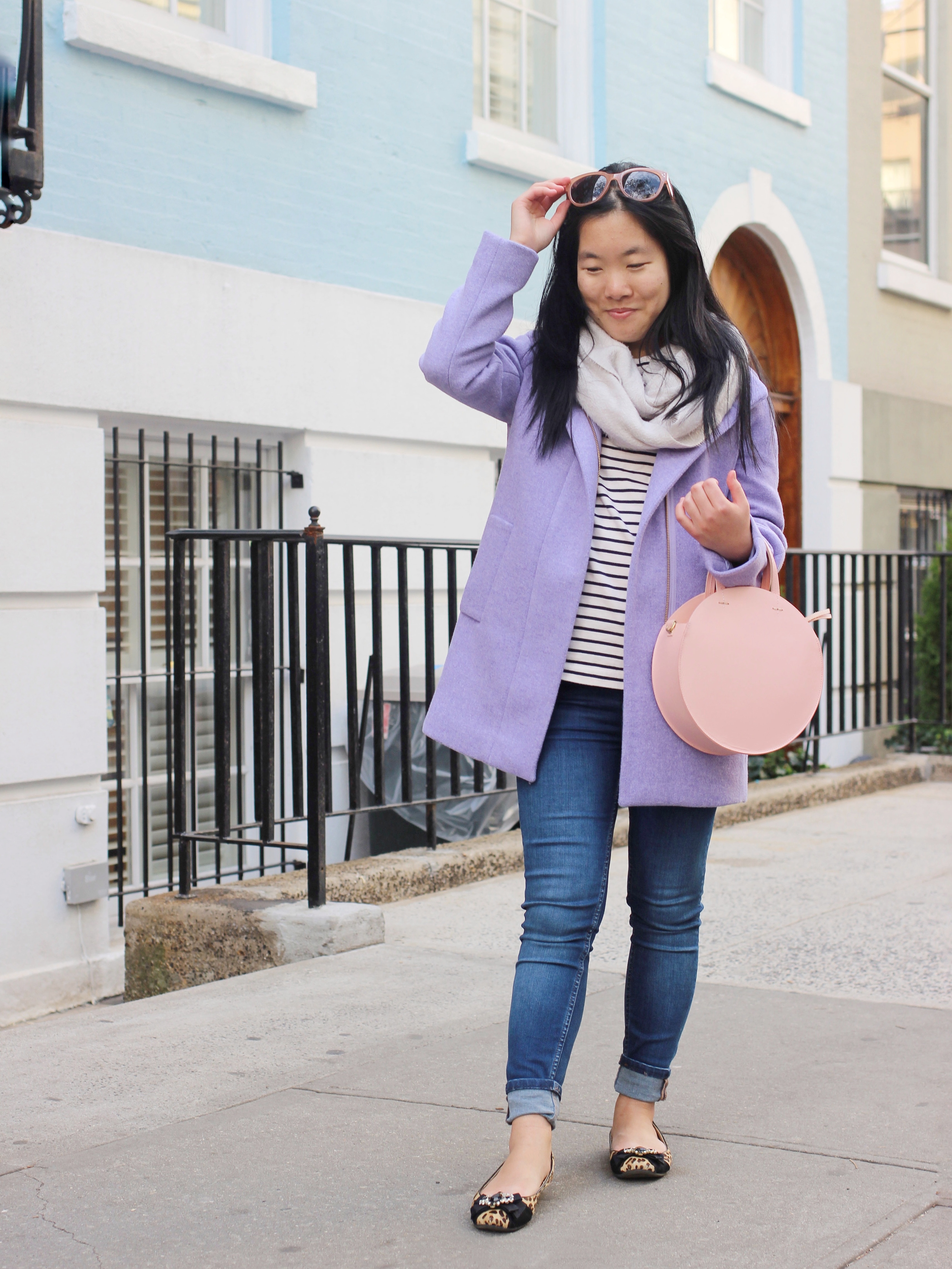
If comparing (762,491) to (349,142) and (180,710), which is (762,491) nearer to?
(180,710)

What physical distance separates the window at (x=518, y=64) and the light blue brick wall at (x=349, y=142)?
24 cm

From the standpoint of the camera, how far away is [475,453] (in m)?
7.31

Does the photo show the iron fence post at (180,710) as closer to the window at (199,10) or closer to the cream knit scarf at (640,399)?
the cream knit scarf at (640,399)

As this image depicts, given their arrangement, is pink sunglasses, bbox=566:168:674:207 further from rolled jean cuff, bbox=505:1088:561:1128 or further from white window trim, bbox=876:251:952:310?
white window trim, bbox=876:251:952:310

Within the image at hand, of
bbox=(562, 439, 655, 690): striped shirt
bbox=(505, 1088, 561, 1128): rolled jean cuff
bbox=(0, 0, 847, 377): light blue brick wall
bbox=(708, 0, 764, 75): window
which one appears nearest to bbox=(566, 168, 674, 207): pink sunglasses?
bbox=(562, 439, 655, 690): striped shirt

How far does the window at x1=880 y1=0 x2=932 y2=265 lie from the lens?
11.1 m

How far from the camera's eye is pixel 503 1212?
2.37 meters

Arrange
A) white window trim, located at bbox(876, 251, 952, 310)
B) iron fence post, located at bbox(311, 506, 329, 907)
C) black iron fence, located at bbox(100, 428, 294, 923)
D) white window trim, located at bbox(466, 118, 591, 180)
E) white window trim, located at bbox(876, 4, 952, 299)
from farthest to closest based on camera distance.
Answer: white window trim, located at bbox(876, 4, 952, 299) < white window trim, located at bbox(876, 251, 952, 310) < white window trim, located at bbox(466, 118, 591, 180) < black iron fence, located at bbox(100, 428, 294, 923) < iron fence post, located at bbox(311, 506, 329, 907)

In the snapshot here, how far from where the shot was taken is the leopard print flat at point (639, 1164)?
2596 mm

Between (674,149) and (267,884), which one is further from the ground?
(674,149)

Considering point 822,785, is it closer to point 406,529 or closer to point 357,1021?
point 406,529

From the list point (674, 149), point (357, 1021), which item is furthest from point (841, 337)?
point (357, 1021)

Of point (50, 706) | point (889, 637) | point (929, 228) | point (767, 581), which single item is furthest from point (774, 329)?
point (767, 581)

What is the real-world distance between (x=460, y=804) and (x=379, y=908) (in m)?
1.68
